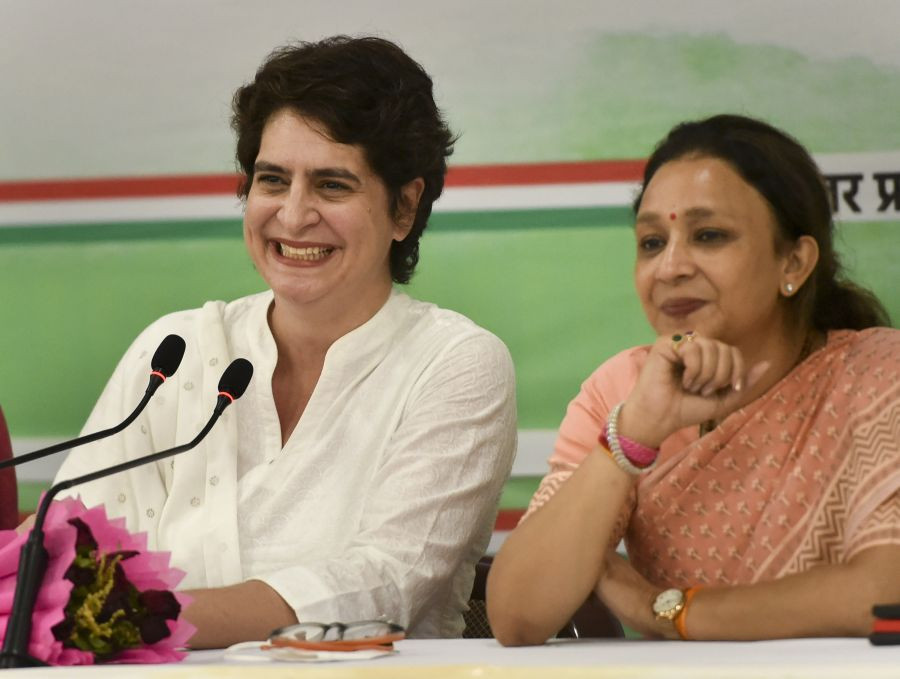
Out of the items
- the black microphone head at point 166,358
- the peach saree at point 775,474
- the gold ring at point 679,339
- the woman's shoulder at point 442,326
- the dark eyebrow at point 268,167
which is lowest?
the peach saree at point 775,474

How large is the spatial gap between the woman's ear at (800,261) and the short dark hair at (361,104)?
0.70 m

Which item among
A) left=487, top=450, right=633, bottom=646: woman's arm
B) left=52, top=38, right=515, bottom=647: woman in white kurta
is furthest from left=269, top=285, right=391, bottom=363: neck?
left=487, top=450, right=633, bottom=646: woman's arm

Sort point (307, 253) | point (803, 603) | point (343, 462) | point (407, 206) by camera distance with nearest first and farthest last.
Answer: point (803, 603), point (343, 462), point (307, 253), point (407, 206)

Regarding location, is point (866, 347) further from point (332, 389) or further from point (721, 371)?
point (332, 389)

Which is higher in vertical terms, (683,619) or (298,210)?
(298,210)

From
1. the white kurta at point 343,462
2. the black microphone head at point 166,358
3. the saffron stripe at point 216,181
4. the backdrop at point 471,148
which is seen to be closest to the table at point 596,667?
the black microphone head at point 166,358

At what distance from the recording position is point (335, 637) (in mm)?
Answer: 1418

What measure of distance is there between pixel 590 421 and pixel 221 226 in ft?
3.61

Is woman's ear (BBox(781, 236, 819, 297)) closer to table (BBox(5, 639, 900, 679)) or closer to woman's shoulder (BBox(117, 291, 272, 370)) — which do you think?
table (BBox(5, 639, 900, 679))

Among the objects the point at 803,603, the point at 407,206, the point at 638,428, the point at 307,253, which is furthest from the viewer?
the point at 407,206

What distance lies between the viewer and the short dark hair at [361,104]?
2.24 meters

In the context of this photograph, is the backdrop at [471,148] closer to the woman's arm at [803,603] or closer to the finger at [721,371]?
the finger at [721,371]

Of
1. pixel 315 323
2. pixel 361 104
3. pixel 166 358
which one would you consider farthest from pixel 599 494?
pixel 361 104

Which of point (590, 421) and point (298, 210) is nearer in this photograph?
point (590, 421)
